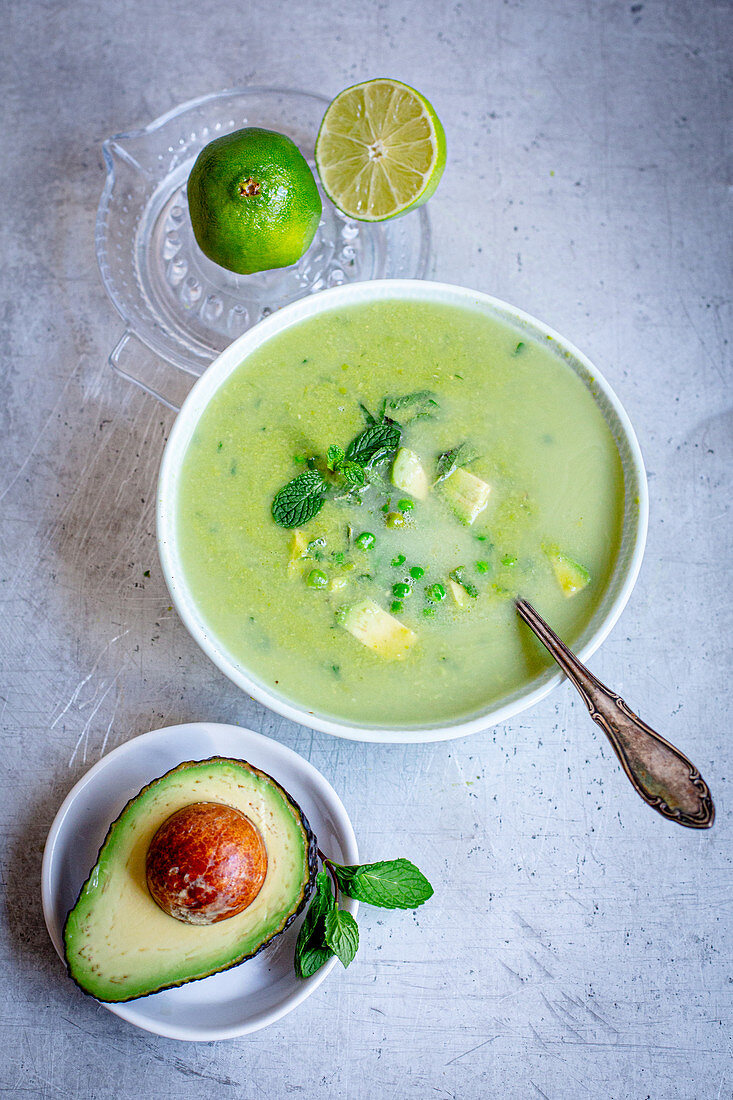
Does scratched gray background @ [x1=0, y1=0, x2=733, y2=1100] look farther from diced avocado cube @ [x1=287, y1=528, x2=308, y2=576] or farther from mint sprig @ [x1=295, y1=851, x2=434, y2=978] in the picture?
diced avocado cube @ [x1=287, y1=528, x2=308, y2=576]

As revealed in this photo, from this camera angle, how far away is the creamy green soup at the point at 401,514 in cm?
172

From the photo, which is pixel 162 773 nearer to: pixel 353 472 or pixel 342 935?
pixel 342 935

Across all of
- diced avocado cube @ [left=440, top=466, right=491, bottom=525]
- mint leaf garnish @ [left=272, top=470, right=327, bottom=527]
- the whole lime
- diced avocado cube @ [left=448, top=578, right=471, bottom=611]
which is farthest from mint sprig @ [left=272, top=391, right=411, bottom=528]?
the whole lime

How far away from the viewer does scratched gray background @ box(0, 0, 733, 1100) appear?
1.95 m

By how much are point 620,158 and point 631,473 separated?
1.08 meters

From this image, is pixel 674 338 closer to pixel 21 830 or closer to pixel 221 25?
pixel 221 25

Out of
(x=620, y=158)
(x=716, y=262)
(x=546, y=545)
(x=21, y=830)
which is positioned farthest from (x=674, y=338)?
(x=21, y=830)

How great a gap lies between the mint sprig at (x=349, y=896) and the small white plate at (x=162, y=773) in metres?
0.05

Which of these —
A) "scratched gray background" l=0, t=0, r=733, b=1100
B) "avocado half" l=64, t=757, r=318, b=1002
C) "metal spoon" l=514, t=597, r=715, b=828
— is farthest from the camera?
"scratched gray background" l=0, t=0, r=733, b=1100

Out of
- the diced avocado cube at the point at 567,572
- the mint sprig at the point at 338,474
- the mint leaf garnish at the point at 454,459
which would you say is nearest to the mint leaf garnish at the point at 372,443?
the mint sprig at the point at 338,474

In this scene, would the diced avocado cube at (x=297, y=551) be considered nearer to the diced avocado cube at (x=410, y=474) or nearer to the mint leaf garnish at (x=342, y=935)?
the diced avocado cube at (x=410, y=474)

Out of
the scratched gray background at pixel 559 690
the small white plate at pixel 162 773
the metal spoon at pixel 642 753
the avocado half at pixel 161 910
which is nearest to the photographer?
the metal spoon at pixel 642 753

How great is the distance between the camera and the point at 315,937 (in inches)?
70.0

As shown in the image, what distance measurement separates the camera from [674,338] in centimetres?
227
